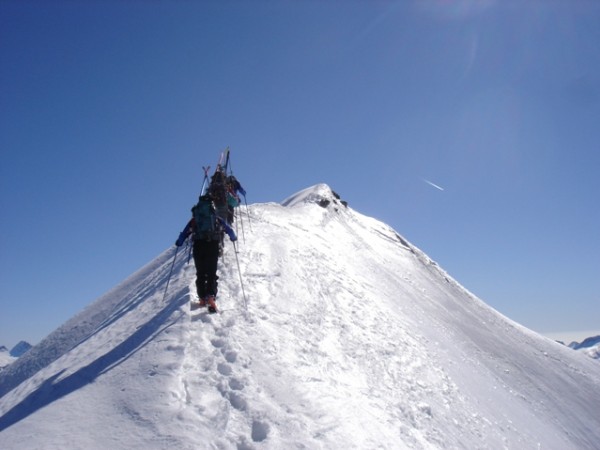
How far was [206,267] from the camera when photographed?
30.9 feet

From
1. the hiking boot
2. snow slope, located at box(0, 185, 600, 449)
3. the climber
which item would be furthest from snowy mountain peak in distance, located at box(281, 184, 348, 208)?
the hiking boot

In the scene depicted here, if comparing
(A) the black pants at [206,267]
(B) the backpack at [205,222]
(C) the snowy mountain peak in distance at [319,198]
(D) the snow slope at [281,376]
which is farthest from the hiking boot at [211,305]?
(C) the snowy mountain peak in distance at [319,198]

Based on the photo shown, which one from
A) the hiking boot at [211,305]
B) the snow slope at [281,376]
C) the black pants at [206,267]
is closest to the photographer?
the snow slope at [281,376]

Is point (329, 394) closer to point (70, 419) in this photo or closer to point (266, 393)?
point (266, 393)

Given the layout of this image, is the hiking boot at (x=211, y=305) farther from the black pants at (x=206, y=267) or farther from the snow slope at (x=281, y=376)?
the black pants at (x=206, y=267)

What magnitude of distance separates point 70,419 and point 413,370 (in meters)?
6.56

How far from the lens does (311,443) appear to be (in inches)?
195

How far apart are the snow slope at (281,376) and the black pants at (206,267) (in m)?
0.47

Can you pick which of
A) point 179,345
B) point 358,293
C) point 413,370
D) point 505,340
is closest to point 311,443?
point 179,345

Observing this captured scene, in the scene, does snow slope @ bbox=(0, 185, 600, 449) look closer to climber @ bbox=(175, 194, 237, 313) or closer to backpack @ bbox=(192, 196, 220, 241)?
climber @ bbox=(175, 194, 237, 313)

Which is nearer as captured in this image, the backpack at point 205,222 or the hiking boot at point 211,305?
the hiking boot at point 211,305

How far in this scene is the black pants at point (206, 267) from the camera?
9.18m

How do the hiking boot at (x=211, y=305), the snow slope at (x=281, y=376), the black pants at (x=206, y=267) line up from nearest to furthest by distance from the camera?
the snow slope at (x=281, y=376), the hiking boot at (x=211, y=305), the black pants at (x=206, y=267)

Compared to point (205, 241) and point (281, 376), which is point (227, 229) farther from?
point (281, 376)
